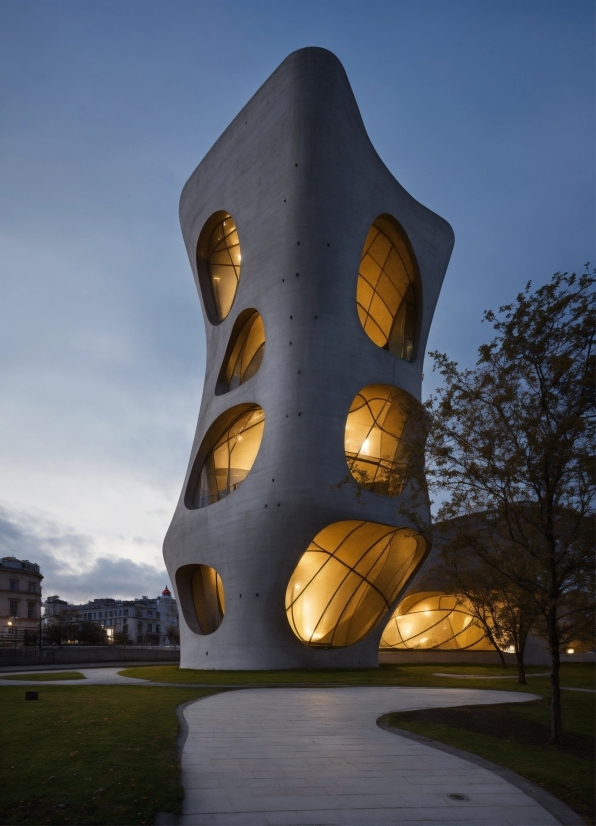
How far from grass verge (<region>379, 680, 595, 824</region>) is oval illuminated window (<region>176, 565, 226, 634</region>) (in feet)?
67.6

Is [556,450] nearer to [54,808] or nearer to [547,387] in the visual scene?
[547,387]

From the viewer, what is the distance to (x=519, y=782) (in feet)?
25.2

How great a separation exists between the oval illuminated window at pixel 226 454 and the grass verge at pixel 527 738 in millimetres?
21356

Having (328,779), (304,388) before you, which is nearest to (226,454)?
(304,388)

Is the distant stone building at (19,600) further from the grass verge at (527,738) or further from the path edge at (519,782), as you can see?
the path edge at (519,782)

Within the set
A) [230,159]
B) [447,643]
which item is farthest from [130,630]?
[230,159]

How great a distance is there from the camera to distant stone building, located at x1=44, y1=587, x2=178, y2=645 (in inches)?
5837

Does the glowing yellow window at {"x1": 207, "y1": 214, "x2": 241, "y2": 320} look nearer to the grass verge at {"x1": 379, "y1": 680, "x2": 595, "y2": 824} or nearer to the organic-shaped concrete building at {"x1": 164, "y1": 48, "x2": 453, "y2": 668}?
the organic-shaped concrete building at {"x1": 164, "y1": 48, "x2": 453, "y2": 668}

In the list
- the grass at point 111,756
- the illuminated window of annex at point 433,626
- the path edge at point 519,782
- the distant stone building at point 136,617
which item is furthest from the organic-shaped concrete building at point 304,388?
the distant stone building at point 136,617

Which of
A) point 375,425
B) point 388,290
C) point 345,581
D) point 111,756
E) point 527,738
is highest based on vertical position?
point 388,290

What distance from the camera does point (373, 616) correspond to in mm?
31859

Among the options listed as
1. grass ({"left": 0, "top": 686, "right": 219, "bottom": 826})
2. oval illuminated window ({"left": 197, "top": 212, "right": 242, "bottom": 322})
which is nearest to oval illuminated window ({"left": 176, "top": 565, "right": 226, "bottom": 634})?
oval illuminated window ({"left": 197, "top": 212, "right": 242, "bottom": 322})

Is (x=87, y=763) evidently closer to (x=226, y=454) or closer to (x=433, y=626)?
(x=226, y=454)

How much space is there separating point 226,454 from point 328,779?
2830 centimetres
